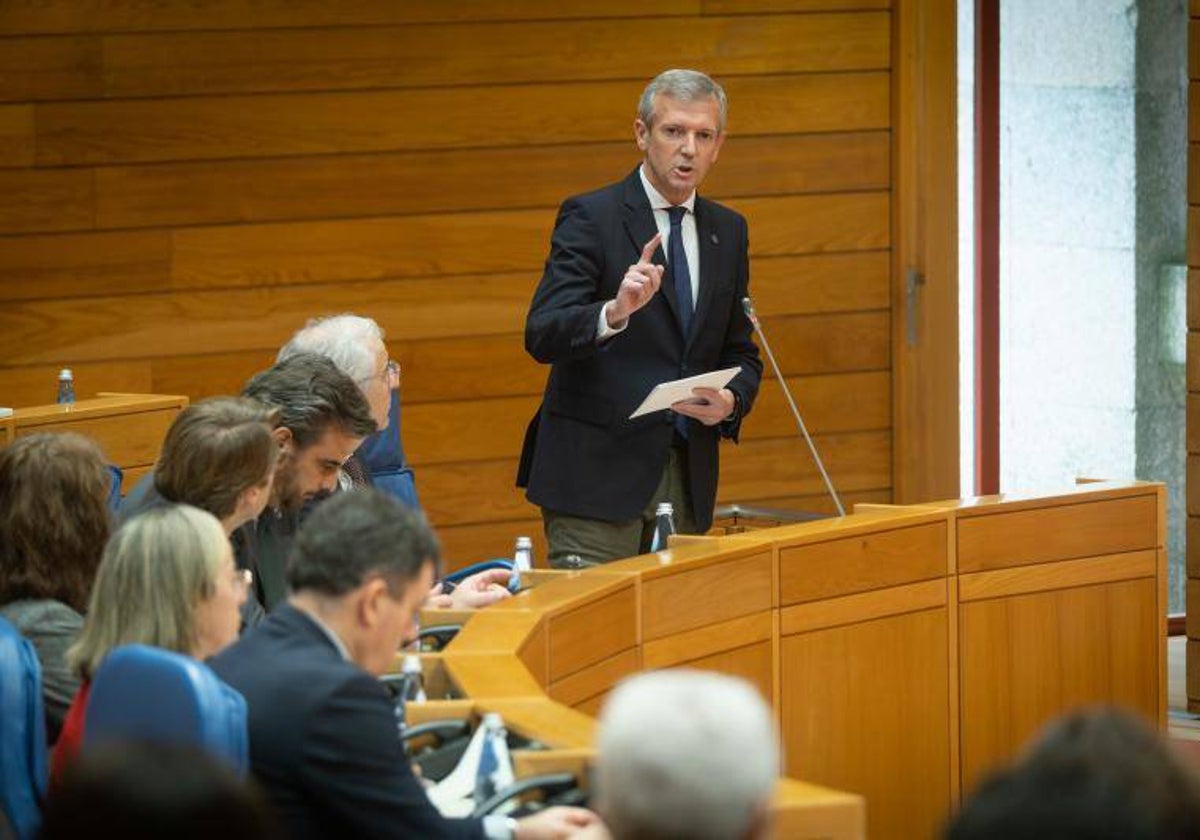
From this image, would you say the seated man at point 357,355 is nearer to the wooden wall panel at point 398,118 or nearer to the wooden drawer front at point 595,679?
the wooden drawer front at point 595,679

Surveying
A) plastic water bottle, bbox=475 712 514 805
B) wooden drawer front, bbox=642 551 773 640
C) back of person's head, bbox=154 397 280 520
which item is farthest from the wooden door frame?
plastic water bottle, bbox=475 712 514 805

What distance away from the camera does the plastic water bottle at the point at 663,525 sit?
14.1 feet

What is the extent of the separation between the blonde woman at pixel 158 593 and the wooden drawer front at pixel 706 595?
1.30 meters

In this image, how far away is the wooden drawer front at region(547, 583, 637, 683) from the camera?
362 centimetres

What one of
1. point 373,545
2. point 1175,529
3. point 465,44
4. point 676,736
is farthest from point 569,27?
point 676,736

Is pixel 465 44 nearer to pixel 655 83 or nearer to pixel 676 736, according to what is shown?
pixel 655 83

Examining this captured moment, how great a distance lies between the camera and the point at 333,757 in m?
2.48

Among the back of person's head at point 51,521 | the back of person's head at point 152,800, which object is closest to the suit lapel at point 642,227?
the back of person's head at point 51,521

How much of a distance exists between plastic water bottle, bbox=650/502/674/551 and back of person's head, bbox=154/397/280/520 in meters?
1.02

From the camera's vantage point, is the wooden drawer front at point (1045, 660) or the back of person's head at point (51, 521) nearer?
the back of person's head at point (51, 521)

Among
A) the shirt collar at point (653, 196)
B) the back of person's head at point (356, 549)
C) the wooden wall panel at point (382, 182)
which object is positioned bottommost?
the back of person's head at point (356, 549)

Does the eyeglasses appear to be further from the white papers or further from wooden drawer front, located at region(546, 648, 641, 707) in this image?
wooden drawer front, located at region(546, 648, 641, 707)

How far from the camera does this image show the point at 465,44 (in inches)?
246

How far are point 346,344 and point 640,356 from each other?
2.13 ft
